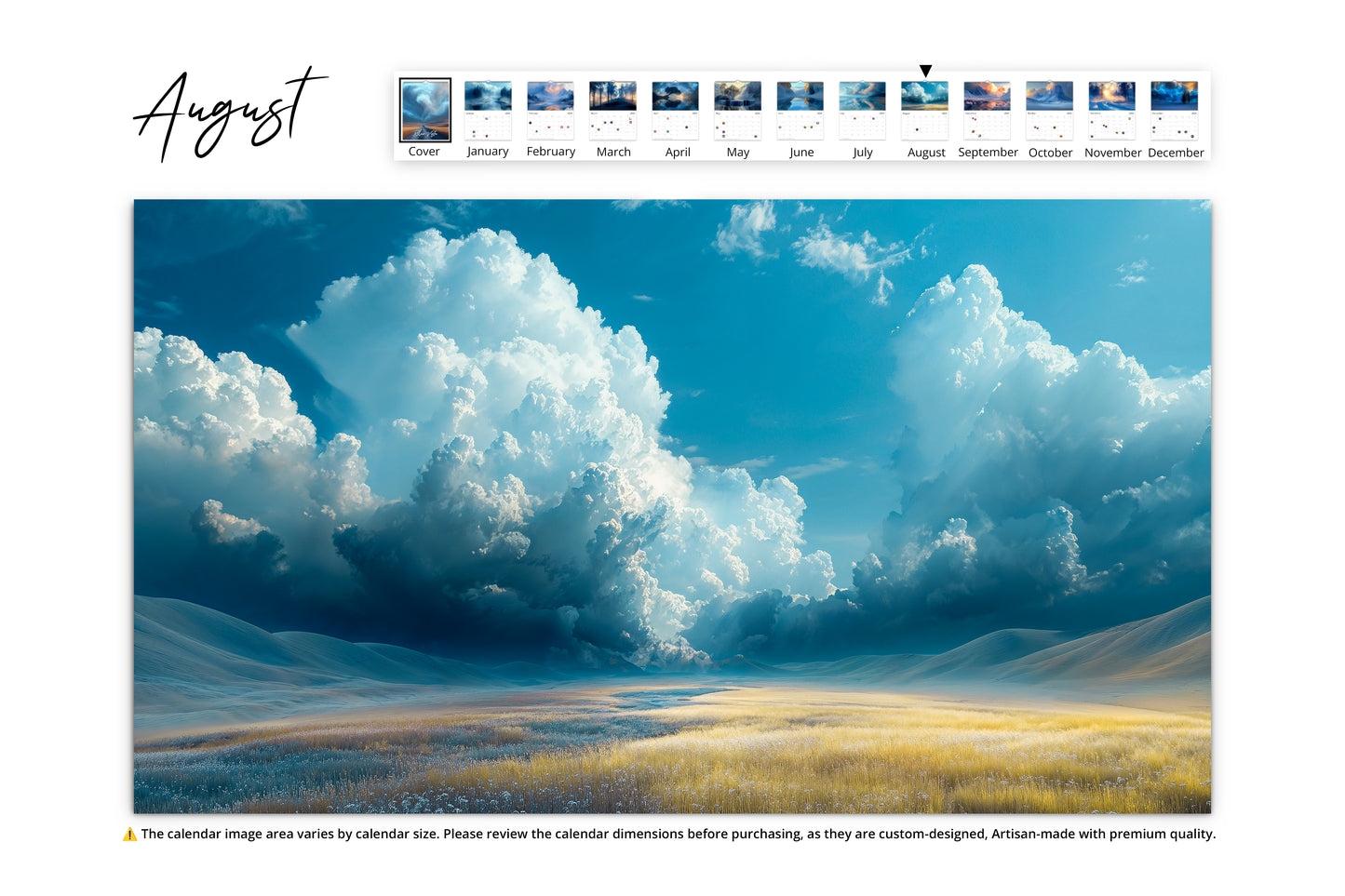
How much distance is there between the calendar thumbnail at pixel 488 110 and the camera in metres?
6.28

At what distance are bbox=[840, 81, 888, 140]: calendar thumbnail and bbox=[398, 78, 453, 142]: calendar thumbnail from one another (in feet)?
14.2

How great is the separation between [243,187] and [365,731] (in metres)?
6.35

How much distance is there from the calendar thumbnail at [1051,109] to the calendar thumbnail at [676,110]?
3.60 meters

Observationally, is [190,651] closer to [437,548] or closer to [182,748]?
[182,748]

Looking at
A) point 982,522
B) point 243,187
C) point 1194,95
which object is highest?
point 1194,95

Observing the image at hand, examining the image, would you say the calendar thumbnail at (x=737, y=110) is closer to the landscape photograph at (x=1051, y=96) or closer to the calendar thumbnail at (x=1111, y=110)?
the landscape photograph at (x=1051, y=96)

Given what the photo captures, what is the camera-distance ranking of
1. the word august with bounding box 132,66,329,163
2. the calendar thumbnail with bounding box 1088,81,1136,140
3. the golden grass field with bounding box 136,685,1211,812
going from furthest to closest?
1. the word august with bounding box 132,66,329,163
2. the calendar thumbnail with bounding box 1088,81,1136,140
3. the golden grass field with bounding box 136,685,1211,812

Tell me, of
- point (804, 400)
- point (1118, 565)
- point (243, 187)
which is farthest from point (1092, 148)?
point (243, 187)

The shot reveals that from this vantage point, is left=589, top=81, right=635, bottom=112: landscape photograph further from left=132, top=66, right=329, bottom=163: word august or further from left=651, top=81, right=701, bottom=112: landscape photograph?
left=132, top=66, right=329, bottom=163: word august

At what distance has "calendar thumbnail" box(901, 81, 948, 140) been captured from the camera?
6.29 meters

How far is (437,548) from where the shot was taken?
6934 millimetres

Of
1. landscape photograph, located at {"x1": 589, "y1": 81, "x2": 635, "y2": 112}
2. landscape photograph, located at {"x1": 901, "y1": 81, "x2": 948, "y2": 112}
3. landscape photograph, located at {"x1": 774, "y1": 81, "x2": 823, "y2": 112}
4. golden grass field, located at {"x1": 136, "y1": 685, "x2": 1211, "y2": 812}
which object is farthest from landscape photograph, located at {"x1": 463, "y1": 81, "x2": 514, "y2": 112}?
golden grass field, located at {"x1": 136, "y1": 685, "x2": 1211, "y2": 812}
